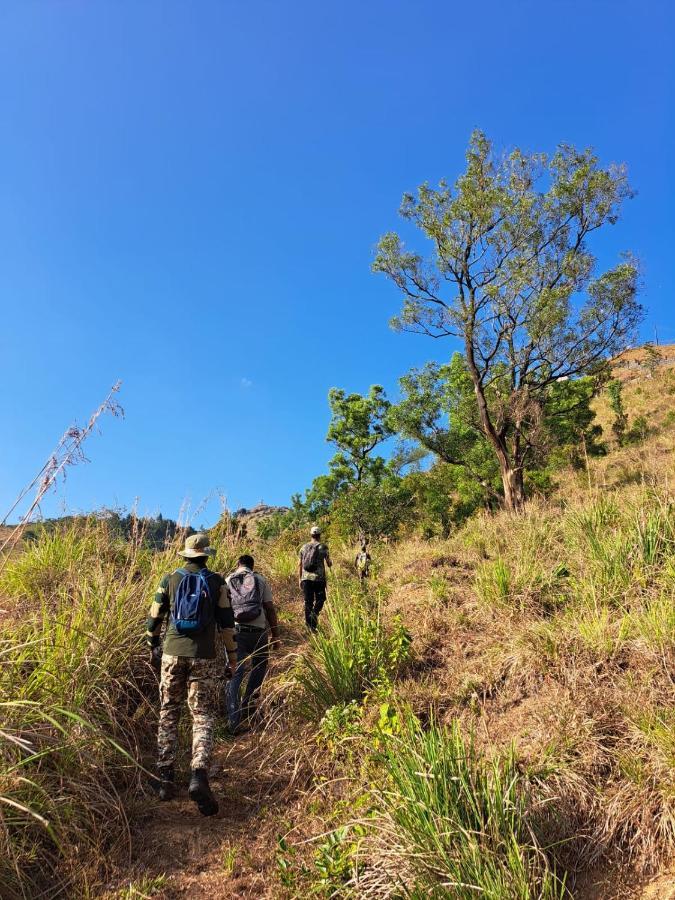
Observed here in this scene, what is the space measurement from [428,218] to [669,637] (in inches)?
672

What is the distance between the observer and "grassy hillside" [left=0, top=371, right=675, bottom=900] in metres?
2.86

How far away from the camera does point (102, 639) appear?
15.6ft

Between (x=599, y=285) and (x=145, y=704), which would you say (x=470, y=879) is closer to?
(x=145, y=704)

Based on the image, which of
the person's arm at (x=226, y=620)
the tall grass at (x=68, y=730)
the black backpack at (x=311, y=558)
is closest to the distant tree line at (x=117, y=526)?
the tall grass at (x=68, y=730)

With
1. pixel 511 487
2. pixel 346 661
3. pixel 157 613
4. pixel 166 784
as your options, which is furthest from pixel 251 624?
pixel 511 487

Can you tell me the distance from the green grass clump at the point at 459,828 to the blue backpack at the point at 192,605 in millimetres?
2114

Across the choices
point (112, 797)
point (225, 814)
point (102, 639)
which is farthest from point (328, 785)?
point (102, 639)

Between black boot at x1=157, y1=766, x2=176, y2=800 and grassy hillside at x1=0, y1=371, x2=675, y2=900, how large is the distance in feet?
0.40

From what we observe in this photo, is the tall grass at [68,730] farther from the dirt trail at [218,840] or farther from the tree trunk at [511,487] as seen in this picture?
the tree trunk at [511,487]

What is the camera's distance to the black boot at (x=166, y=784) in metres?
4.05

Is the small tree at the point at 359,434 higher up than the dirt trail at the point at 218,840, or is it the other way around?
the small tree at the point at 359,434

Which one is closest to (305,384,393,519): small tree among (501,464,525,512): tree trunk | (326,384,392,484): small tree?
(326,384,392,484): small tree

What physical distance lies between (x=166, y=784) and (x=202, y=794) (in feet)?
1.52

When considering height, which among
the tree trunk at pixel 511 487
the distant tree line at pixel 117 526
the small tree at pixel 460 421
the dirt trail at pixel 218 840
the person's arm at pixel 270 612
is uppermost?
the small tree at pixel 460 421
